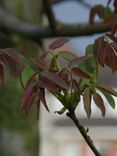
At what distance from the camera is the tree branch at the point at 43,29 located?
2596mm

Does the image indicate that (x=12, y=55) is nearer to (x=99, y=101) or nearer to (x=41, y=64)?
(x=41, y=64)

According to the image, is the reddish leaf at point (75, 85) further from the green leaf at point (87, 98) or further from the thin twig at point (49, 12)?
the thin twig at point (49, 12)

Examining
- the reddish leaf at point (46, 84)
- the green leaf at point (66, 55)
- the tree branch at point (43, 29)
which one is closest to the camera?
the reddish leaf at point (46, 84)

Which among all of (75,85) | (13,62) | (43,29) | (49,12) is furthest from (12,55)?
(43,29)

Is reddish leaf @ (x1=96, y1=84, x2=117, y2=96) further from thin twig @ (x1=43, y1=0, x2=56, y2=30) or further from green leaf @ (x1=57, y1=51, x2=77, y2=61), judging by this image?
thin twig @ (x1=43, y1=0, x2=56, y2=30)

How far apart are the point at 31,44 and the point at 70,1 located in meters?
0.60

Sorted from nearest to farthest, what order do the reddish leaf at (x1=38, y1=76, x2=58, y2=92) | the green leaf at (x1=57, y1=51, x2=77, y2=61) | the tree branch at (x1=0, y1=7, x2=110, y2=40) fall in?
the reddish leaf at (x1=38, y1=76, x2=58, y2=92)
the green leaf at (x1=57, y1=51, x2=77, y2=61)
the tree branch at (x1=0, y1=7, x2=110, y2=40)

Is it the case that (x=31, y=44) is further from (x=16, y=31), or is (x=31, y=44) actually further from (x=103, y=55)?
(x=103, y=55)

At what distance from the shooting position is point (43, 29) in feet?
9.95

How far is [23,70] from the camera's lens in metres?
0.95

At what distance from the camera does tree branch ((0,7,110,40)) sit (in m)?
2.60

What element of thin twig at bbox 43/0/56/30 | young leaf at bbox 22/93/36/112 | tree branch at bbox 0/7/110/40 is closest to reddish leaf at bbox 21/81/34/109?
young leaf at bbox 22/93/36/112

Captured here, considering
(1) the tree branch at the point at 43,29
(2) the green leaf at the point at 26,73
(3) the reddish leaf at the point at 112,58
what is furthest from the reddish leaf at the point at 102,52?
(1) the tree branch at the point at 43,29

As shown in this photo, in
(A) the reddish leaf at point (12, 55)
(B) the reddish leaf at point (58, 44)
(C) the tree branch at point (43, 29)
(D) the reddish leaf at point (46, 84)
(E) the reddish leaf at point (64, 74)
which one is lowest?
(D) the reddish leaf at point (46, 84)
